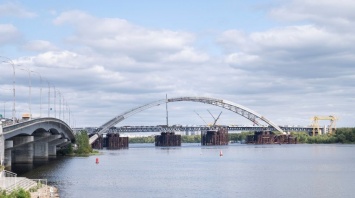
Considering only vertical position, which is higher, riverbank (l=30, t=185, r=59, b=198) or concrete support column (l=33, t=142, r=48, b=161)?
concrete support column (l=33, t=142, r=48, b=161)

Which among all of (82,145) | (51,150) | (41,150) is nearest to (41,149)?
(41,150)

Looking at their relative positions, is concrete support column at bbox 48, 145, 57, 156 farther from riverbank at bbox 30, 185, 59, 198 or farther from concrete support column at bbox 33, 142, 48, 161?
riverbank at bbox 30, 185, 59, 198

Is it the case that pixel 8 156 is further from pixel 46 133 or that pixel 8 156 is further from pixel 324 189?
pixel 324 189

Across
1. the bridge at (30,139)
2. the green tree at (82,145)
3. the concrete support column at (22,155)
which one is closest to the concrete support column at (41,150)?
the bridge at (30,139)

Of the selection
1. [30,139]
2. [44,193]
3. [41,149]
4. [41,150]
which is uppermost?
[30,139]

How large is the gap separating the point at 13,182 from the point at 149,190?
14.6 meters

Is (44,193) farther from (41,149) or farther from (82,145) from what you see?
(82,145)

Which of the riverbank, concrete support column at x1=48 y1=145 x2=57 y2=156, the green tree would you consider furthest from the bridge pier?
the riverbank

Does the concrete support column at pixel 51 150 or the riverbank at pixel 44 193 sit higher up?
the concrete support column at pixel 51 150

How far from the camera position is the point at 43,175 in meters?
87.1

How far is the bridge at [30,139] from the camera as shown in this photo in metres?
86.0

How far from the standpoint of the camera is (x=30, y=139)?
340ft

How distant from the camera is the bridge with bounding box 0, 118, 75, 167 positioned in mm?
86012

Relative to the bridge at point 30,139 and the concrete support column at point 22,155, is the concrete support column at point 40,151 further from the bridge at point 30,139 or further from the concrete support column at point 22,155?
the concrete support column at point 22,155
